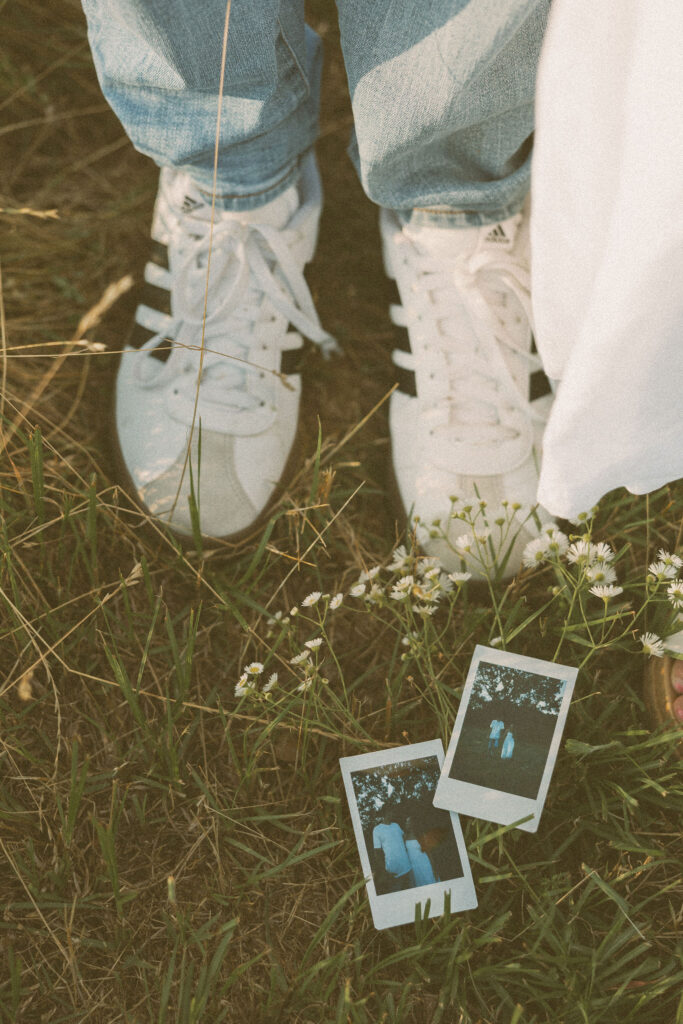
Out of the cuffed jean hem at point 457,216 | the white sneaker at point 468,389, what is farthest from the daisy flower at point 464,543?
the cuffed jean hem at point 457,216

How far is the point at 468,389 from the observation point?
120 centimetres

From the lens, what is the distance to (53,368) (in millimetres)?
1279

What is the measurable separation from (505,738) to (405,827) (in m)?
0.19

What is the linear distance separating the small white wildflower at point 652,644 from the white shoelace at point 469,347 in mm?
354

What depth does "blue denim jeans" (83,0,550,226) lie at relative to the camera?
0.85 m

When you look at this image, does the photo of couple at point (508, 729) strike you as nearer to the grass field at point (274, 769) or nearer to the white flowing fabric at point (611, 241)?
the grass field at point (274, 769)

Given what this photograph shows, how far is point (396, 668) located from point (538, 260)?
0.63 metres

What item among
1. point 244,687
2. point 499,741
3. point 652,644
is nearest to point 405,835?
point 499,741

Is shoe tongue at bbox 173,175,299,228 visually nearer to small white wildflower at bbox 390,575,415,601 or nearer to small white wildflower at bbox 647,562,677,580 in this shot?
small white wildflower at bbox 390,575,415,601

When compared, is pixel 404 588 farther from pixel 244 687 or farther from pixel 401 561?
pixel 244 687

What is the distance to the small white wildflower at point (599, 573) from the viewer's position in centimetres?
95

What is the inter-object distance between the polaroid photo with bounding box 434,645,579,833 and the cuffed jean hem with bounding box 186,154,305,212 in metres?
0.75

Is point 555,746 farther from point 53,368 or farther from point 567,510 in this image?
point 53,368

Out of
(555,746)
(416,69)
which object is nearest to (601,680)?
(555,746)
